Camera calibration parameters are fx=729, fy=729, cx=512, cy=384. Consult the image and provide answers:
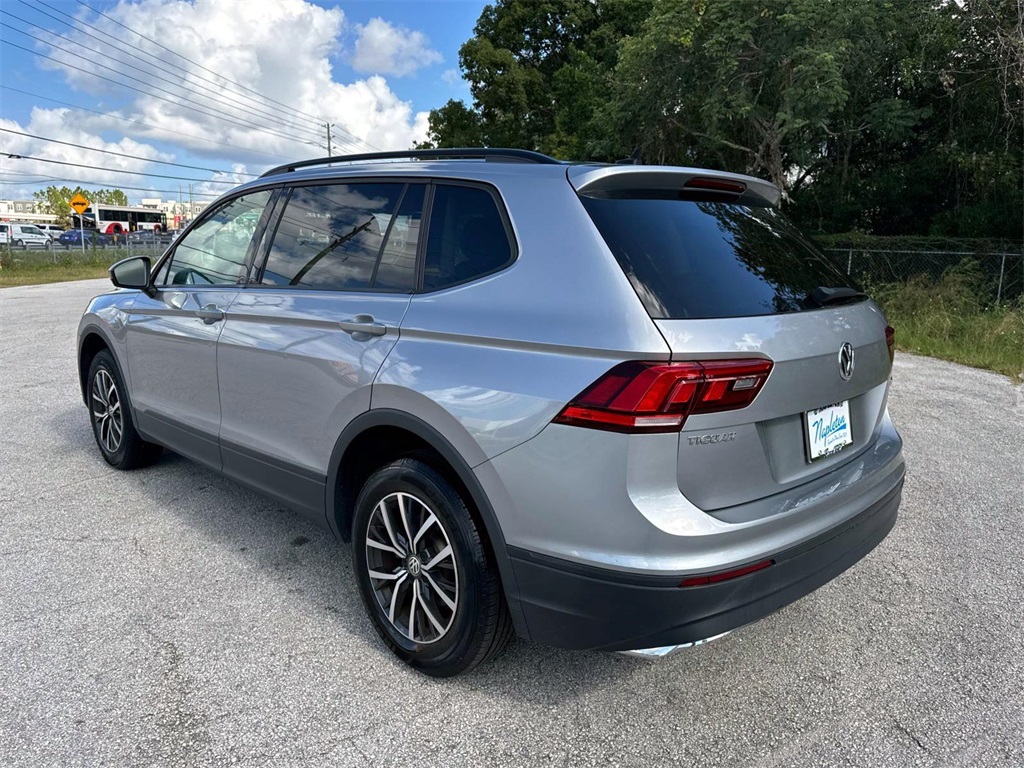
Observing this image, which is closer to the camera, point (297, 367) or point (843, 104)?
point (297, 367)

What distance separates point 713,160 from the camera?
73.3 feet

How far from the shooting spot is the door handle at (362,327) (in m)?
2.69

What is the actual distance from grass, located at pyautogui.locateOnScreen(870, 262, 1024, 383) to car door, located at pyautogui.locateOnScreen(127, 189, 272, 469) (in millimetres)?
8300

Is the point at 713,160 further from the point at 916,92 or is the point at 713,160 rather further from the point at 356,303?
the point at 356,303

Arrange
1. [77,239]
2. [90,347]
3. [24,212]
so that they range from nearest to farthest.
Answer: [90,347], [77,239], [24,212]

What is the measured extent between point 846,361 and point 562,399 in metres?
1.03

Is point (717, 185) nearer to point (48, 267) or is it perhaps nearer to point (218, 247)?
point (218, 247)

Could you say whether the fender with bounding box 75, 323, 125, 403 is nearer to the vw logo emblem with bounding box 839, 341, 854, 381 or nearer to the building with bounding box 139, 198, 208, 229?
the vw logo emblem with bounding box 839, 341, 854, 381

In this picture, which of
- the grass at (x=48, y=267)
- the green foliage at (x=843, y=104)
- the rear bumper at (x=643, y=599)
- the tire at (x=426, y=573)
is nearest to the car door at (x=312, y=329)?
the tire at (x=426, y=573)

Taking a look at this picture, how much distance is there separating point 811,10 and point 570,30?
1926 centimetres

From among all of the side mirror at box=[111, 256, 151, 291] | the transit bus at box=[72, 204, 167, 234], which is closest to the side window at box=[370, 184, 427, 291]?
the side mirror at box=[111, 256, 151, 291]

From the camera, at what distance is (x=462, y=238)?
2609 millimetres

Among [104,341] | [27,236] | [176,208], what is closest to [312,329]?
[104,341]

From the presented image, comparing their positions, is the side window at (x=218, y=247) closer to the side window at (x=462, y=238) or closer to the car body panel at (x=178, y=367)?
the car body panel at (x=178, y=367)
